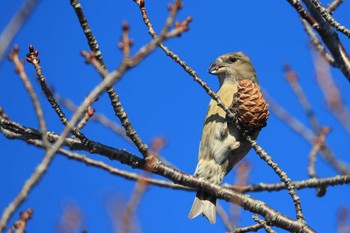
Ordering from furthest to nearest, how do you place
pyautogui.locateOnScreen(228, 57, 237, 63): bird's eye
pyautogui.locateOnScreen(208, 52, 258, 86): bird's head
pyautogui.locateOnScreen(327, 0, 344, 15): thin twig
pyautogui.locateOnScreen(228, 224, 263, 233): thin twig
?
pyautogui.locateOnScreen(228, 57, 237, 63): bird's eye < pyautogui.locateOnScreen(208, 52, 258, 86): bird's head < pyautogui.locateOnScreen(327, 0, 344, 15): thin twig < pyautogui.locateOnScreen(228, 224, 263, 233): thin twig

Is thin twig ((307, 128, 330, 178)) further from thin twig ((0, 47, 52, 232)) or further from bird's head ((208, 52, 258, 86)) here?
bird's head ((208, 52, 258, 86))

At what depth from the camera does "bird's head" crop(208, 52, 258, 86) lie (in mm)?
6332

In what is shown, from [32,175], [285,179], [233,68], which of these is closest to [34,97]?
[32,175]

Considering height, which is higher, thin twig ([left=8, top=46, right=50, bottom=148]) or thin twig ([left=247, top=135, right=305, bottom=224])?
thin twig ([left=247, top=135, right=305, bottom=224])

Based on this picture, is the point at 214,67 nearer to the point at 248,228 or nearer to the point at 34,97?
the point at 248,228

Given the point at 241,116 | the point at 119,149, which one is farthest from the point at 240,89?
the point at 119,149

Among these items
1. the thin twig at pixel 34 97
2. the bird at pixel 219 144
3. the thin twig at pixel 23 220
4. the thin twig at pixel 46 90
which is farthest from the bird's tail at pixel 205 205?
the thin twig at pixel 34 97

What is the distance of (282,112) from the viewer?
9.30ft

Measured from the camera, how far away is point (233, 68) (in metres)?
6.42

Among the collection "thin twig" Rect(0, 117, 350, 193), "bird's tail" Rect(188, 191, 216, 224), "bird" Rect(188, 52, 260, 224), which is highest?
"bird" Rect(188, 52, 260, 224)

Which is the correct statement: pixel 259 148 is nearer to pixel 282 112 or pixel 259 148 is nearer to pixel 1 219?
pixel 282 112

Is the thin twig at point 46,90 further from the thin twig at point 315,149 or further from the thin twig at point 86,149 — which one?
the thin twig at point 315,149

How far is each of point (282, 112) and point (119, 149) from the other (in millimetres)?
1272

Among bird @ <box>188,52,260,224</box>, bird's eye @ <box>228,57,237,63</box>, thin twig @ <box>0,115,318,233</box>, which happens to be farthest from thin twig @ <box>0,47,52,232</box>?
bird's eye @ <box>228,57,237,63</box>
